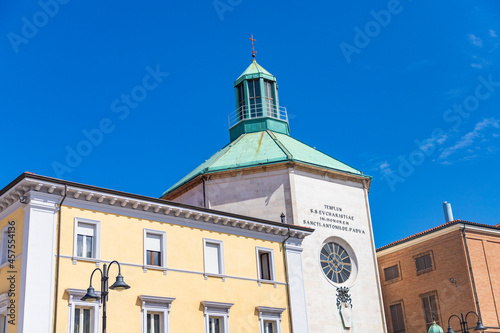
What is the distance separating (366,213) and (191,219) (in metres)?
15.2

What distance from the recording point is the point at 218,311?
88.7 feet

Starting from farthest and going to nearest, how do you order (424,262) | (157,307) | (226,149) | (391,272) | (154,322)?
1. (391,272)
2. (424,262)
3. (226,149)
4. (157,307)
5. (154,322)

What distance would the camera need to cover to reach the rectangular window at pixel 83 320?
23250mm

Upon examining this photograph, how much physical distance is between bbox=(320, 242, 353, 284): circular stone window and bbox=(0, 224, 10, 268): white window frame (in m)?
18.2

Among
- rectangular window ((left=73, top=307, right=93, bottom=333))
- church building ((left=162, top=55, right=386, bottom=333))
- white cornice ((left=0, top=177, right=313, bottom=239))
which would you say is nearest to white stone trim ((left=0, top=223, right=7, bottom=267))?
white cornice ((left=0, top=177, right=313, bottom=239))

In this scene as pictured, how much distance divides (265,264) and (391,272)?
55.7 feet

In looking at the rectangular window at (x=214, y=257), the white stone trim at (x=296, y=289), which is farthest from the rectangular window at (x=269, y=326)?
the rectangular window at (x=214, y=257)

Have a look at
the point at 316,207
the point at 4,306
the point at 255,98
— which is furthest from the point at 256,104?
the point at 4,306

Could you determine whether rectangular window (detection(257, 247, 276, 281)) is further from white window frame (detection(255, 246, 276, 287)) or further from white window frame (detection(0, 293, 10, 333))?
white window frame (detection(0, 293, 10, 333))

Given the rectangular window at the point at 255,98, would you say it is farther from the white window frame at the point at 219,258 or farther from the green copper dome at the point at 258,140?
the white window frame at the point at 219,258

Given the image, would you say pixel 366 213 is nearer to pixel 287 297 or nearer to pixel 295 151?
pixel 295 151

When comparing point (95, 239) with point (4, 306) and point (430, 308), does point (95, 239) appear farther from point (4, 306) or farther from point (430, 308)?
point (430, 308)

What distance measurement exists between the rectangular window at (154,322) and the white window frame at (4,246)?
19.6ft

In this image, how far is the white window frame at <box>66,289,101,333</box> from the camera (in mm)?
22953
